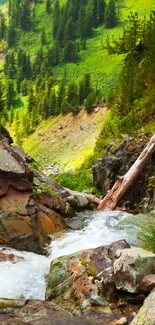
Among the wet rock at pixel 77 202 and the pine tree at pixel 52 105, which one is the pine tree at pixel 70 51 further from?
the wet rock at pixel 77 202

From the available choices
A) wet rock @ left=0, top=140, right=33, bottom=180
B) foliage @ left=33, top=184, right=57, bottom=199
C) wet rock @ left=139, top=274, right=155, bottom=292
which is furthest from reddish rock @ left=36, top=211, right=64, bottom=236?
wet rock @ left=139, top=274, right=155, bottom=292

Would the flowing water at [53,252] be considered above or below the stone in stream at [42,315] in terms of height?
below

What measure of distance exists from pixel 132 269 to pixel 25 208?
21.3ft

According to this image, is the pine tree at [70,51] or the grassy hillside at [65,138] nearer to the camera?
the grassy hillside at [65,138]

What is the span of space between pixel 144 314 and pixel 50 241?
6447mm

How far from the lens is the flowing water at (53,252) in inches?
343

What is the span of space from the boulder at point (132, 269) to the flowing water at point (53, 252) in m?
2.03

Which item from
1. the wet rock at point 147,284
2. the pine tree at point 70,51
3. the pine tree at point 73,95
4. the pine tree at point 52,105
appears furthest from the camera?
the pine tree at point 70,51

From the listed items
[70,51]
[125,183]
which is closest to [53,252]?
[125,183]

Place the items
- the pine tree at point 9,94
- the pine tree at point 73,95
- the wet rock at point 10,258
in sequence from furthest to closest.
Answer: the pine tree at point 9,94
the pine tree at point 73,95
the wet rock at point 10,258

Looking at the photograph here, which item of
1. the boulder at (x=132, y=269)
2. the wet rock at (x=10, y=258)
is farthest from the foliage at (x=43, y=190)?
the boulder at (x=132, y=269)

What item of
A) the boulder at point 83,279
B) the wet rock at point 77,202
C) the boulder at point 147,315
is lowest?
the wet rock at point 77,202

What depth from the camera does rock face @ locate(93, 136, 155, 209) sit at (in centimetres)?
1802

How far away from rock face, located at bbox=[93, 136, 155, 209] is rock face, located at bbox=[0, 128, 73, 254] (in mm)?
3956
